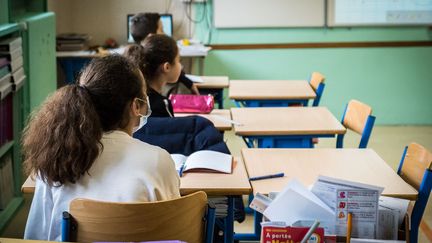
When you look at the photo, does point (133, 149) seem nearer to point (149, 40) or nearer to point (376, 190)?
point (376, 190)

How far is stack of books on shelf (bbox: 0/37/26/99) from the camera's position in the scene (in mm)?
3471

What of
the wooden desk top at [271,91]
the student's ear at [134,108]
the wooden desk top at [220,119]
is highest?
the student's ear at [134,108]

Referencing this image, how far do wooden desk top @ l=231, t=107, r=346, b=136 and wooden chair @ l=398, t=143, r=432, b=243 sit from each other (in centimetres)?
71

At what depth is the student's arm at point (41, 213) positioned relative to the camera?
189 centimetres

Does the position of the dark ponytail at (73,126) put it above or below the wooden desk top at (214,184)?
above

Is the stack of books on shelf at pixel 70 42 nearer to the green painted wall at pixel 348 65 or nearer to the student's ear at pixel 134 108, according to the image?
the green painted wall at pixel 348 65

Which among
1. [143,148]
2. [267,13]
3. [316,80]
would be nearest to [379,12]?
[267,13]

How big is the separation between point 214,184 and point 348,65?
4333 millimetres

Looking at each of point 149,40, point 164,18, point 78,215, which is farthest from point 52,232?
point 164,18

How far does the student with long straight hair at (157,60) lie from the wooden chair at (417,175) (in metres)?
1.10

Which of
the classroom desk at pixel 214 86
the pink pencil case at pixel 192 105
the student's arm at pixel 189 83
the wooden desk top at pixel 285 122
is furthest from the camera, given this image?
the classroom desk at pixel 214 86

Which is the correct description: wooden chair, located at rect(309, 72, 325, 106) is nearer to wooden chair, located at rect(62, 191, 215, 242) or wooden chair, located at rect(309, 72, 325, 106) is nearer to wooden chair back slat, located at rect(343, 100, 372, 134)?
wooden chair back slat, located at rect(343, 100, 372, 134)

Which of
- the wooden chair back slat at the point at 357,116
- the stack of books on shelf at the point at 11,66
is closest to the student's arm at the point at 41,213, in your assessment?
the stack of books on shelf at the point at 11,66

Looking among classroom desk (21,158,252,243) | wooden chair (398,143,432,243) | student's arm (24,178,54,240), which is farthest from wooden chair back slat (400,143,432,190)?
student's arm (24,178,54,240)
